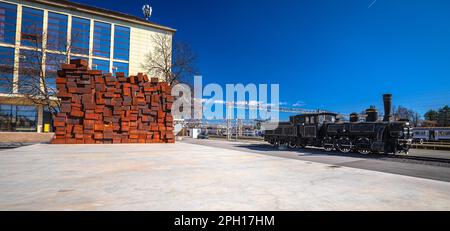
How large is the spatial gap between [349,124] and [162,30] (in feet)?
123

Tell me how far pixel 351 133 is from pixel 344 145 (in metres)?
0.90

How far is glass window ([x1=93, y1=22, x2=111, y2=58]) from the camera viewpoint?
36.7 metres

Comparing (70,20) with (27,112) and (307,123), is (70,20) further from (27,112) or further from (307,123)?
(307,123)

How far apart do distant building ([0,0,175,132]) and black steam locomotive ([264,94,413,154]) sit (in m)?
25.1

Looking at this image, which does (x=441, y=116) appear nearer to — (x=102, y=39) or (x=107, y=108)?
(x=107, y=108)

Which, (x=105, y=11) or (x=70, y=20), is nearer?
(x=70, y=20)

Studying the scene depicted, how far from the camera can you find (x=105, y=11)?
130 ft

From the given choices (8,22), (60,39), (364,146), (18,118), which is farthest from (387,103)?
(8,22)

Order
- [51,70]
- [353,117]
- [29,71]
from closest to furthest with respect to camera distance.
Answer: [353,117] < [29,71] < [51,70]

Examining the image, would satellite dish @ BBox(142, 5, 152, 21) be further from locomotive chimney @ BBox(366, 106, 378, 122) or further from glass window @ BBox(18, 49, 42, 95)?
locomotive chimney @ BBox(366, 106, 378, 122)

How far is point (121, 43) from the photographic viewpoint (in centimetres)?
3922

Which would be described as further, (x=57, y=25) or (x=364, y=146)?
(x=57, y=25)
